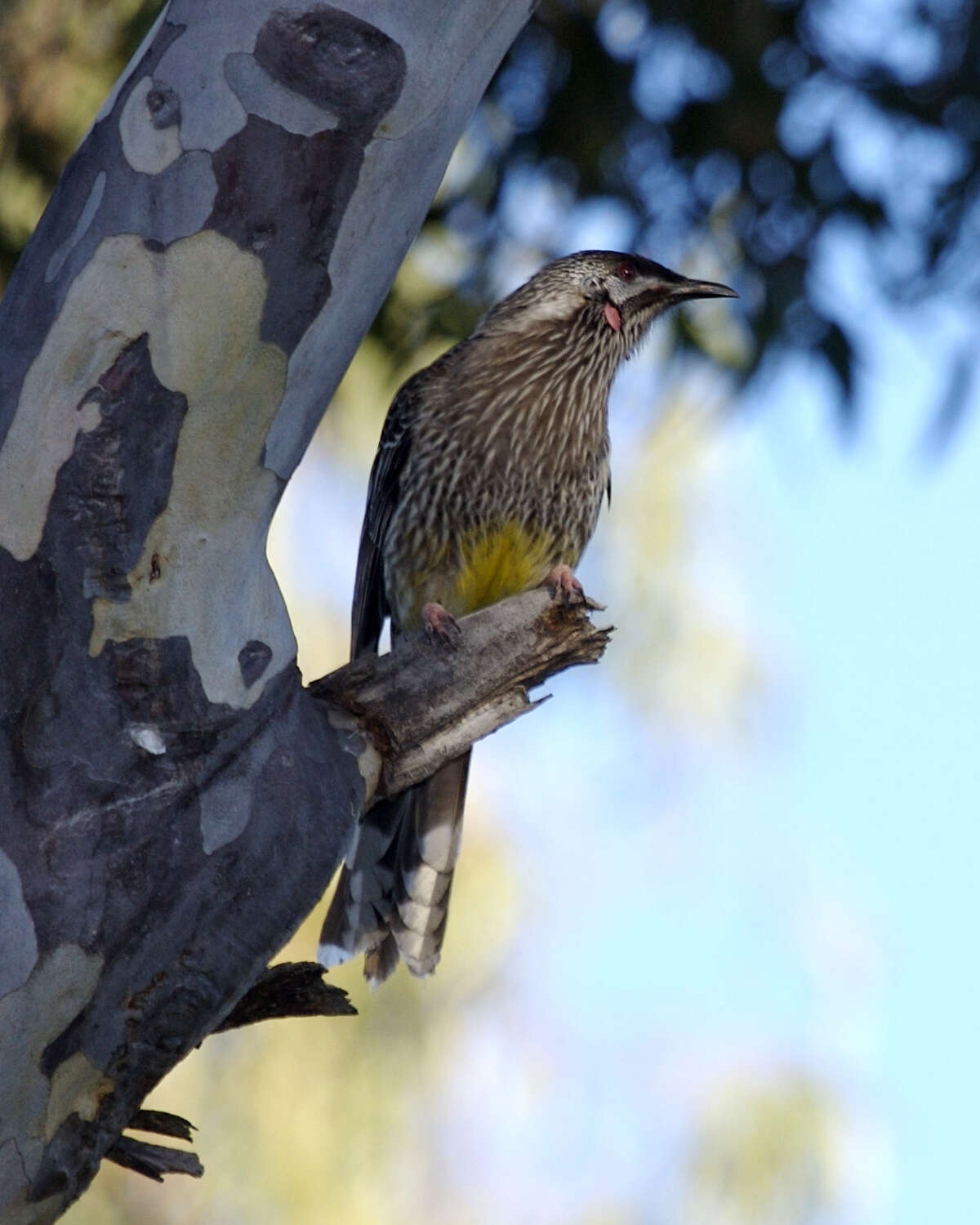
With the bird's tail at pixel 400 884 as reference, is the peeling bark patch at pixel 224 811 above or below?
below

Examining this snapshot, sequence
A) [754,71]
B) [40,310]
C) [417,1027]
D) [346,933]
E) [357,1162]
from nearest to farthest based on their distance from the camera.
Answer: [40,310]
[346,933]
[754,71]
[357,1162]
[417,1027]

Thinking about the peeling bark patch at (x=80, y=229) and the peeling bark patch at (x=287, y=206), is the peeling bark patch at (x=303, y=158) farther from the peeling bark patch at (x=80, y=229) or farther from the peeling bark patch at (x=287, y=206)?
the peeling bark patch at (x=80, y=229)

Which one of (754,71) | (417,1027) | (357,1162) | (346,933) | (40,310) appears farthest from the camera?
(417,1027)

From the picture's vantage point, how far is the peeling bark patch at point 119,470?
2109 millimetres

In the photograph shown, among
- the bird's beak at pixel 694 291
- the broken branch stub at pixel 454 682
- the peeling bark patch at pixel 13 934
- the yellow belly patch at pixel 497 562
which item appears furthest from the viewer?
the bird's beak at pixel 694 291

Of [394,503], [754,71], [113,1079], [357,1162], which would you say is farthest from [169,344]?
[357,1162]

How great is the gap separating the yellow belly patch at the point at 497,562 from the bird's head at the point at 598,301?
0.65 metres

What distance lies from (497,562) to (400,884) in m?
0.89

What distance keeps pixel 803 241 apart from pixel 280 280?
8.93ft

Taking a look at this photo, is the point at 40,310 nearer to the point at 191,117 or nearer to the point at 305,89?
the point at 191,117

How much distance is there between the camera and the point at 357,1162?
235 inches

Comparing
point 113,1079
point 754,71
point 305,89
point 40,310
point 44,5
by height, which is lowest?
point 113,1079

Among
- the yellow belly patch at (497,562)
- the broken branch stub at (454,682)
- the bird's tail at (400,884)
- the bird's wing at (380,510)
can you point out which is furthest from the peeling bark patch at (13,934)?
the bird's wing at (380,510)

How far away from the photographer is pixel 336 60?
7.23 feet
